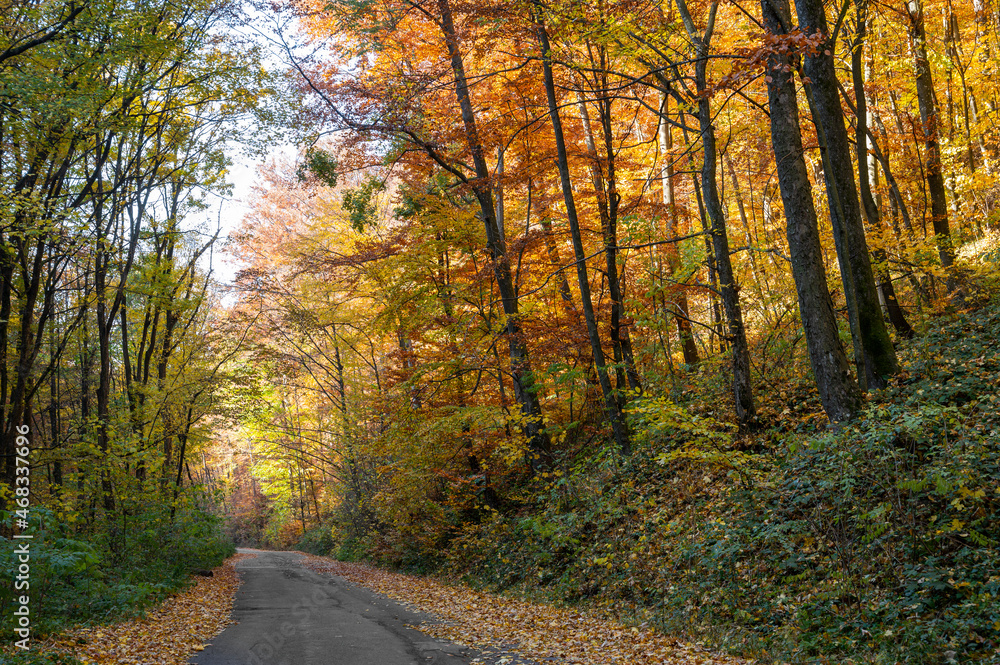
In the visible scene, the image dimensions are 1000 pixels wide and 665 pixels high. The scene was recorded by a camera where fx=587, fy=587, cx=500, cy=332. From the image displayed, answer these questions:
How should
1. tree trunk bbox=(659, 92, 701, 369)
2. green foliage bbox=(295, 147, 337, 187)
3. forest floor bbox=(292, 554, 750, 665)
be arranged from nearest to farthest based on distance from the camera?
forest floor bbox=(292, 554, 750, 665) < green foliage bbox=(295, 147, 337, 187) < tree trunk bbox=(659, 92, 701, 369)

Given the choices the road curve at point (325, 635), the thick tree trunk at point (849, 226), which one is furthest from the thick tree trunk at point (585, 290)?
the road curve at point (325, 635)

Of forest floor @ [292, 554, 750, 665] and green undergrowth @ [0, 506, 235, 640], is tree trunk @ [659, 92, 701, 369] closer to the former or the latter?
forest floor @ [292, 554, 750, 665]

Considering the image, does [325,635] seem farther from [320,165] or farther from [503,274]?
[320,165]

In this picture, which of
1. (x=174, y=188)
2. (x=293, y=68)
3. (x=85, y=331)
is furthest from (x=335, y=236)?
(x=85, y=331)

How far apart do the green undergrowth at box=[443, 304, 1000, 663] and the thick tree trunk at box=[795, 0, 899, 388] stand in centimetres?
46

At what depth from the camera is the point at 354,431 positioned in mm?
19266

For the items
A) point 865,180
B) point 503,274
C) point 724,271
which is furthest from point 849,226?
point 503,274

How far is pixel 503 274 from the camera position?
13.4m

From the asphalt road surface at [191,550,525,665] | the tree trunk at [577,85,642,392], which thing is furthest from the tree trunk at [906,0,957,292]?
the asphalt road surface at [191,550,525,665]

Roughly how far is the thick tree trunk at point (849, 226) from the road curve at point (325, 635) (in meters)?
6.43

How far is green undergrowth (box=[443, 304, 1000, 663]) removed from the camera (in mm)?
4648

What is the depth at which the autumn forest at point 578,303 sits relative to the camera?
6.16 meters

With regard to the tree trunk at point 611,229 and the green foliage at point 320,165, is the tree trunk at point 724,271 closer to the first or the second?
the tree trunk at point 611,229

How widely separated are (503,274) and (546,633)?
809 cm
